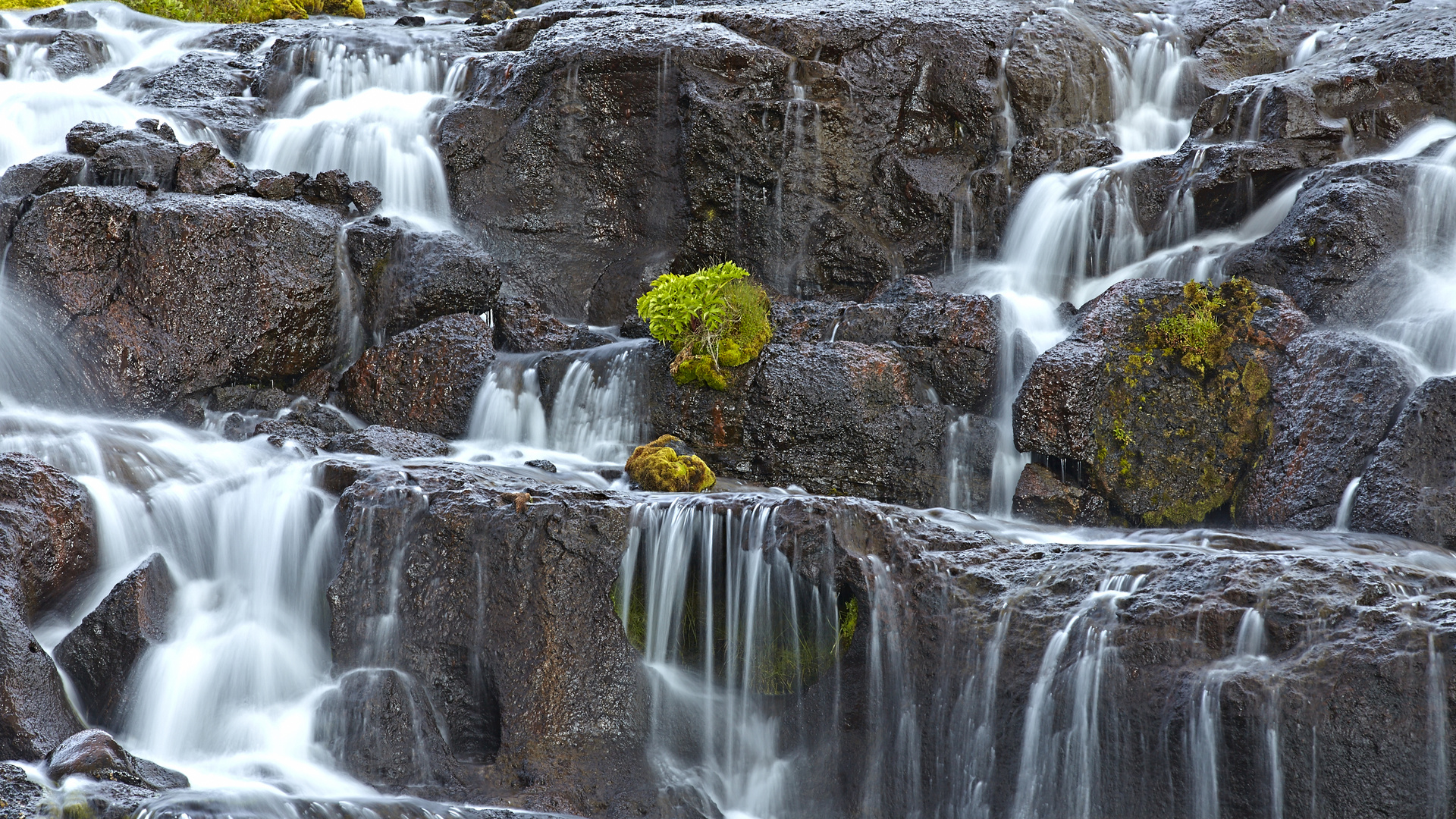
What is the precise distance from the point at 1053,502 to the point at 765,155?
19.3 feet

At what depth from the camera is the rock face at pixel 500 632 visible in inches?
266

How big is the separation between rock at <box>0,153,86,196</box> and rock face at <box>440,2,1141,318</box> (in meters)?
3.87

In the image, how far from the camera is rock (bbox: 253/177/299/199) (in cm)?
1170

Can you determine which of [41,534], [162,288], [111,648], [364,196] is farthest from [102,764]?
[364,196]

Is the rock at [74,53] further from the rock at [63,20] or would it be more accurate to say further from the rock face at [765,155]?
the rock face at [765,155]

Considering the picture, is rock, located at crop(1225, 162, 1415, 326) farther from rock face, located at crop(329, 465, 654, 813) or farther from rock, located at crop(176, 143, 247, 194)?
rock, located at crop(176, 143, 247, 194)

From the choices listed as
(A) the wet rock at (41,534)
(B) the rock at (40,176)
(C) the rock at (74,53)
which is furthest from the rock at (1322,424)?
(C) the rock at (74,53)

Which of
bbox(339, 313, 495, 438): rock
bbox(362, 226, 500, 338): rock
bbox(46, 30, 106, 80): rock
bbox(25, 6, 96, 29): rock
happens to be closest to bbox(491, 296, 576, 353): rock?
bbox(362, 226, 500, 338): rock

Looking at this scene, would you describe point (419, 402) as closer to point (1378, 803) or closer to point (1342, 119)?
point (1378, 803)

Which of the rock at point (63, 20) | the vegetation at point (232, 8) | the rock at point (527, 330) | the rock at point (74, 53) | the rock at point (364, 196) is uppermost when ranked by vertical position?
the vegetation at point (232, 8)

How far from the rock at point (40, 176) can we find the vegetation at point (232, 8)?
7891 millimetres

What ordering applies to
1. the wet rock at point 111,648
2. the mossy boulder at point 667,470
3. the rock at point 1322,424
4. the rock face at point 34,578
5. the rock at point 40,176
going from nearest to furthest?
the rock face at point 34,578 < the wet rock at point 111,648 < the rock at point 1322,424 < the mossy boulder at point 667,470 < the rock at point 40,176

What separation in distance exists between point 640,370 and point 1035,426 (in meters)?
3.54

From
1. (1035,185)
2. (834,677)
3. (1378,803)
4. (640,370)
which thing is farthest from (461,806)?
(1035,185)
